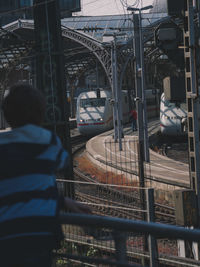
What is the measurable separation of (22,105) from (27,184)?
37cm

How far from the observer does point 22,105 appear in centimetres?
Answer: 215

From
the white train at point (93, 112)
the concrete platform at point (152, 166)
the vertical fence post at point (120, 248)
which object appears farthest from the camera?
the white train at point (93, 112)

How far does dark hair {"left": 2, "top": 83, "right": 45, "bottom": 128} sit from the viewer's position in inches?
84.6

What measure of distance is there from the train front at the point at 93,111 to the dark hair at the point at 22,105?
2579 centimetres

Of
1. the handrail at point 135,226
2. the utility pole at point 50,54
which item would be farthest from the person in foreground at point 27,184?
the utility pole at point 50,54

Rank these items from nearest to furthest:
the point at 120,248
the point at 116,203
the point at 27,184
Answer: the point at 27,184 → the point at 120,248 → the point at 116,203

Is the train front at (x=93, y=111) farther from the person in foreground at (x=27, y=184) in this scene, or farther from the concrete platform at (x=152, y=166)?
the person in foreground at (x=27, y=184)

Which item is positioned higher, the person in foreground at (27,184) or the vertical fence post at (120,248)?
the person in foreground at (27,184)

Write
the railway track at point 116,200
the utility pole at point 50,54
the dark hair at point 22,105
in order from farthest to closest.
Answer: the utility pole at point 50,54 → the railway track at point 116,200 → the dark hair at point 22,105

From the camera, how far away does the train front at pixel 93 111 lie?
92.4ft

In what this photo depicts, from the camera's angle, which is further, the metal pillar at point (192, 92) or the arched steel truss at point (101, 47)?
the arched steel truss at point (101, 47)

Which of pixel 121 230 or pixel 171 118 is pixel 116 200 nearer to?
pixel 121 230

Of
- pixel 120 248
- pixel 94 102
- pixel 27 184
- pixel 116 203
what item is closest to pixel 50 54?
pixel 116 203

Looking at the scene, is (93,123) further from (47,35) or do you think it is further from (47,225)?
(47,225)
